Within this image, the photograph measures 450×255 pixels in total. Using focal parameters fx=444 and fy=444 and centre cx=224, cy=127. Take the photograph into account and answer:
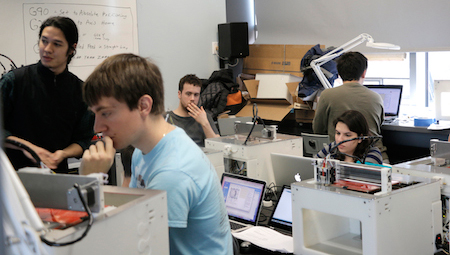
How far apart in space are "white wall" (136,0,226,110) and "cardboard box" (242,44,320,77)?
22.0 inches

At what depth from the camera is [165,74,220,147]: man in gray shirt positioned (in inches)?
137

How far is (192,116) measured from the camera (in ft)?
11.5

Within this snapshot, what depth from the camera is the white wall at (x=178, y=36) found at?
186 inches

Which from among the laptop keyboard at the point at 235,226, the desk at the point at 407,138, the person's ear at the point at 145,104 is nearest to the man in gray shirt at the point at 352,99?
the desk at the point at 407,138

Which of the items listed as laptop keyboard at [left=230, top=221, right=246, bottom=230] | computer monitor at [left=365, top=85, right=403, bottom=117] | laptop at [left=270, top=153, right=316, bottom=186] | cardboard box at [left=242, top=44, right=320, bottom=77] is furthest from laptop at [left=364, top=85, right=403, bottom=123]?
laptop keyboard at [left=230, top=221, right=246, bottom=230]

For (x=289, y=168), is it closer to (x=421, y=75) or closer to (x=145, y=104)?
(x=145, y=104)

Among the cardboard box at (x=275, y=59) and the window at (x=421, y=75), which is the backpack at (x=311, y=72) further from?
the window at (x=421, y=75)

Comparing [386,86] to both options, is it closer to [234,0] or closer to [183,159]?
[234,0]

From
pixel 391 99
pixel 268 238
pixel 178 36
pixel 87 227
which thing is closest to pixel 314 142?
pixel 268 238

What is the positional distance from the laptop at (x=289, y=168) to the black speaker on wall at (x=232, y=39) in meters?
2.76

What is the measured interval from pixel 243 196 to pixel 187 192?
1387 mm

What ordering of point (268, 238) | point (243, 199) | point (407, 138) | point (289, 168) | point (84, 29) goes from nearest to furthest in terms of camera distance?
point (268, 238) < point (243, 199) < point (289, 168) < point (84, 29) < point (407, 138)

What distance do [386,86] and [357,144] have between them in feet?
8.53

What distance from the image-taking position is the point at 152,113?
44.3 inches
